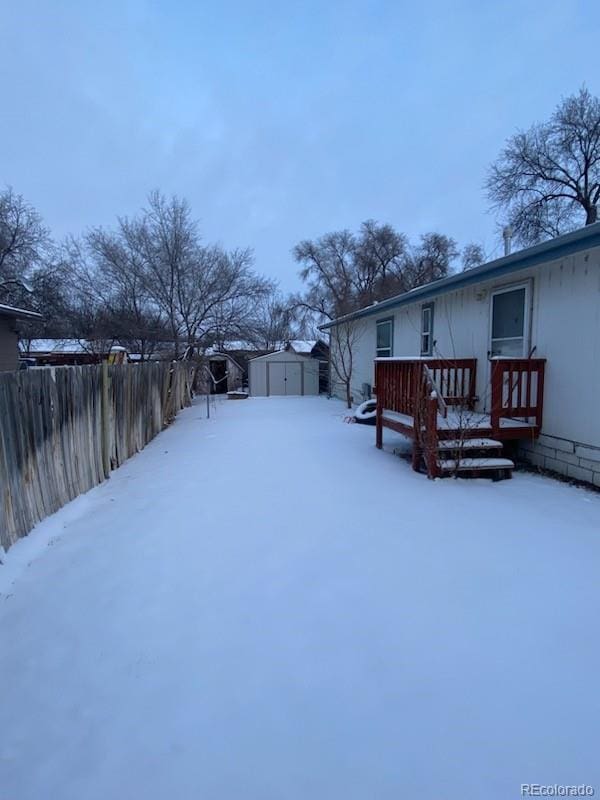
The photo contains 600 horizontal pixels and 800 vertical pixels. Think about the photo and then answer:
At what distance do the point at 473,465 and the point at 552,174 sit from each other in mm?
20993

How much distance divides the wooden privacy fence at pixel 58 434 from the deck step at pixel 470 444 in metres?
4.25

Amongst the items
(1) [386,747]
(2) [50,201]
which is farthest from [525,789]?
(2) [50,201]

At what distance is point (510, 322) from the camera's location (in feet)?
21.2

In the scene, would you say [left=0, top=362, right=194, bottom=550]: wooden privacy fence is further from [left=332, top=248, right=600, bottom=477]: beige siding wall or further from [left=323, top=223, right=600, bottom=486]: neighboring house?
[left=332, top=248, right=600, bottom=477]: beige siding wall

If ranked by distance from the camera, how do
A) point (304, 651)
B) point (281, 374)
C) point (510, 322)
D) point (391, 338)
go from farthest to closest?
1. point (281, 374)
2. point (391, 338)
3. point (510, 322)
4. point (304, 651)

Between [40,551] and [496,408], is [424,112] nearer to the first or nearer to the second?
[496,408]

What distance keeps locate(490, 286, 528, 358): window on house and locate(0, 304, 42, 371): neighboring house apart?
9.93 m

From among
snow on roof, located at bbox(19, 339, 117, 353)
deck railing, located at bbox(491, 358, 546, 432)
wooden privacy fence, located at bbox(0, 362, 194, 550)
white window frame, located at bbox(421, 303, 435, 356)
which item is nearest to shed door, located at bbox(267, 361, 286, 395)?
snow on roof, located at bbox(19, 339, 117, 353)

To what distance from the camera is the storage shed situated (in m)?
21.4

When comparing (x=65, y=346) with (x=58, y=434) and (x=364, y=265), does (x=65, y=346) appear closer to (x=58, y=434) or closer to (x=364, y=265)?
(x=364, y=265)

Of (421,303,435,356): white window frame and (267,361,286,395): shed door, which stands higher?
(421,303,435,356): white window frame

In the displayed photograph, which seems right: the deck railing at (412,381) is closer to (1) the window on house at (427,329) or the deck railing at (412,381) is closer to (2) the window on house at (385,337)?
(1) the window on house at (427,329)

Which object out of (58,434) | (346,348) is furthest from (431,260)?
(58,434)

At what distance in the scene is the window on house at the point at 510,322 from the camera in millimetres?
6156
